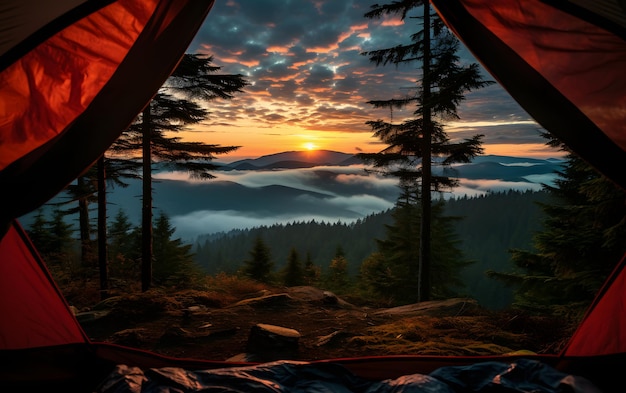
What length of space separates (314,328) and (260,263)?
17.8 m

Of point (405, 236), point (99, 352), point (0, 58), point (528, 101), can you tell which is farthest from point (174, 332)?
point (405, 236)

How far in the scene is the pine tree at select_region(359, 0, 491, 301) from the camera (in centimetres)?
914

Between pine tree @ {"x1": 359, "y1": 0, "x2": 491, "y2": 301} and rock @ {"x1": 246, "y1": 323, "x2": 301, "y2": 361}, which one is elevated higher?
pine tree @ {"x1": 359, "y1": 0, "x2": 491, "y2": 301}

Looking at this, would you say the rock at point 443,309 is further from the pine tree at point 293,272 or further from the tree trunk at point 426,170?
the pine tree at point 293,272

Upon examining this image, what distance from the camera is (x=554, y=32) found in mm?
2518

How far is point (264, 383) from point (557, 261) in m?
8.54

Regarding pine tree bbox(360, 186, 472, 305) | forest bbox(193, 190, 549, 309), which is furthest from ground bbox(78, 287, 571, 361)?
forest bbox(193, 190, 549, 309)

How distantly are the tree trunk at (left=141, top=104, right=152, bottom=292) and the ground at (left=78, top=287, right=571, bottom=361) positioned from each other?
97.4 inches

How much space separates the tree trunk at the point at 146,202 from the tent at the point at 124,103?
7346 mm

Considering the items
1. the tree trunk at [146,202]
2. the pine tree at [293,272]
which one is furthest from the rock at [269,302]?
the pine tree at [293,272]

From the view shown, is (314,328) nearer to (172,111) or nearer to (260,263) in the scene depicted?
(172,111)

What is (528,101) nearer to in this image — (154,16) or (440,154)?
(154,16)

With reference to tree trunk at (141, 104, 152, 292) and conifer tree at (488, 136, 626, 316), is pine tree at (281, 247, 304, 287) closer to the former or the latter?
tree trunk at (141, 104, 152, 292)

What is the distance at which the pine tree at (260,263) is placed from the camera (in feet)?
76.5
